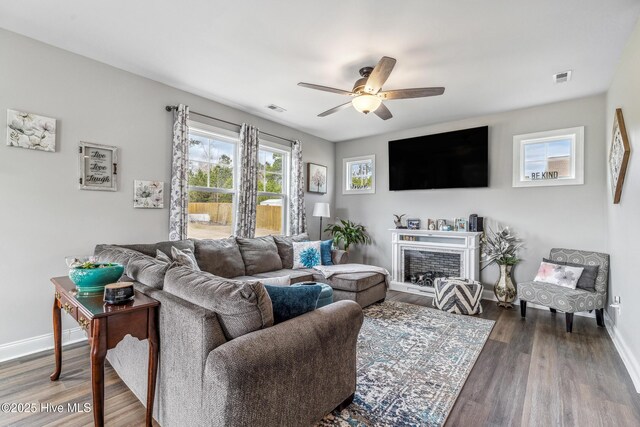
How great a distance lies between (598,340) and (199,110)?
5.27m

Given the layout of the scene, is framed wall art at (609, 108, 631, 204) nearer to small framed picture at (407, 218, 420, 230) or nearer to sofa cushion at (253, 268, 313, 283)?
small framed picture at (407, 218, 420, 230)

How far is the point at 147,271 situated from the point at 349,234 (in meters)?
4.00

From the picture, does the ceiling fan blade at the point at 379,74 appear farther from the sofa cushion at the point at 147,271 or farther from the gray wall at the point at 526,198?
the gray wall at the point at 526,198

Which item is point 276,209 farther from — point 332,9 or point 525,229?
point 525,229

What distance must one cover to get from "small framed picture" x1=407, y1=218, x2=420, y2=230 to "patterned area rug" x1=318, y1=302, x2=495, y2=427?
1.64 meters

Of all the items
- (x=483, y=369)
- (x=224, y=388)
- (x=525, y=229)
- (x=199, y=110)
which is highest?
(x=199, y=110)

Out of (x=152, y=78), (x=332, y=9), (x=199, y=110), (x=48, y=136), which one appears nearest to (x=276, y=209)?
(x=199, y=110)

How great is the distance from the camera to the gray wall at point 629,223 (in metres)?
2.36

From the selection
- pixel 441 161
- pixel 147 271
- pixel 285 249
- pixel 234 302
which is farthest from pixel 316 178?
pixel 234 302

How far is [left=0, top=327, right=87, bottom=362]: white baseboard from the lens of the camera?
2588 millimetres

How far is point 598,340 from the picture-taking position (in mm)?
3084

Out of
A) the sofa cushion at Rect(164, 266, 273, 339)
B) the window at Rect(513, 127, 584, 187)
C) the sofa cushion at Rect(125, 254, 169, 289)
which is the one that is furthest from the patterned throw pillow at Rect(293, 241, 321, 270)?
the window at Rect(513, 127, 584, 187)

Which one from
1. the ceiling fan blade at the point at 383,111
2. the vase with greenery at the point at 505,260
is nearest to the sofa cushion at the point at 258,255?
the ceiling fan blade at the point at 383,111

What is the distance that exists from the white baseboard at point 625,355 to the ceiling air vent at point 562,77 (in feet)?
8.85
